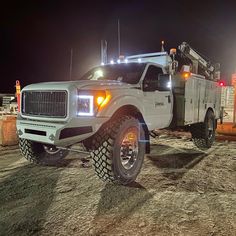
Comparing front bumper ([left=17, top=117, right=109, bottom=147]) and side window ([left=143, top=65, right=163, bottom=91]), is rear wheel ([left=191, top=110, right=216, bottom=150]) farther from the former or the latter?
front bumper ([left=17, top=117, right=109, bottom=147])

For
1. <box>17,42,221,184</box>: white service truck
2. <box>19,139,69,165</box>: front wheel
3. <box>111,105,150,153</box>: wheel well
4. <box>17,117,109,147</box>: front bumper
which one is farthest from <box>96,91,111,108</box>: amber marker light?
<box>19,139,69,165</box>: front wheel

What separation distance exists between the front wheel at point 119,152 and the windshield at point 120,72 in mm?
1007

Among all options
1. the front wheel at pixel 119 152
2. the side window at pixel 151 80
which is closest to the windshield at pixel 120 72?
the side window at pixel 151 80

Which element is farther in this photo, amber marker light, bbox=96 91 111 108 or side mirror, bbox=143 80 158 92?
side mirror, bbox=143 80 158 92

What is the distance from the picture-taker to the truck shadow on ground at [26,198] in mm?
3256

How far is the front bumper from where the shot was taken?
4066 millimetres

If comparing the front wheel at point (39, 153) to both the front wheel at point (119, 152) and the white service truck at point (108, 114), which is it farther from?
the front wheel at point (119, 152)

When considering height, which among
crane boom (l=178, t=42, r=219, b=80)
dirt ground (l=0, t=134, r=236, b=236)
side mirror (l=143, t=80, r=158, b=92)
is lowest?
dirt ground (l=0, t=134, r=236, b=236)

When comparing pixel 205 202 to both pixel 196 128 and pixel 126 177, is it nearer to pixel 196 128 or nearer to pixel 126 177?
pixel 126 177

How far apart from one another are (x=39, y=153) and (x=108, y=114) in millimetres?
1868

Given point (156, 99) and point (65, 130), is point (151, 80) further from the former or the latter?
point (65, 130)

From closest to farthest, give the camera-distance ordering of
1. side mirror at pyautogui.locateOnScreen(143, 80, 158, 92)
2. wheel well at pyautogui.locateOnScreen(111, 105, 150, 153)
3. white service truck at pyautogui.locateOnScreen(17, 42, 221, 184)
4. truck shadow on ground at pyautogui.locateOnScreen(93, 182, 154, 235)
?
truck shadow on ground at pyautogui.locateOnScreen(93, 182, 154, 235), white service truck at pyautogui.locateOnScreen(17, 42, 221, 184), wheel well at pyautogui.locateOnScreen(111, 105, 150, 153), side mirror at pyautogui.locateOnScreen(143, 80, 158, 92)

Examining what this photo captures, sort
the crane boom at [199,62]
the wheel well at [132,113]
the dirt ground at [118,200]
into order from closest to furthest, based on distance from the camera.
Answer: the dirt ground at [118,200] → the wheel well at [132,113] → the crane boom at [199,62]

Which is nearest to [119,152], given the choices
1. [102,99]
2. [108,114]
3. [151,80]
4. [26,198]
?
[108,114]
